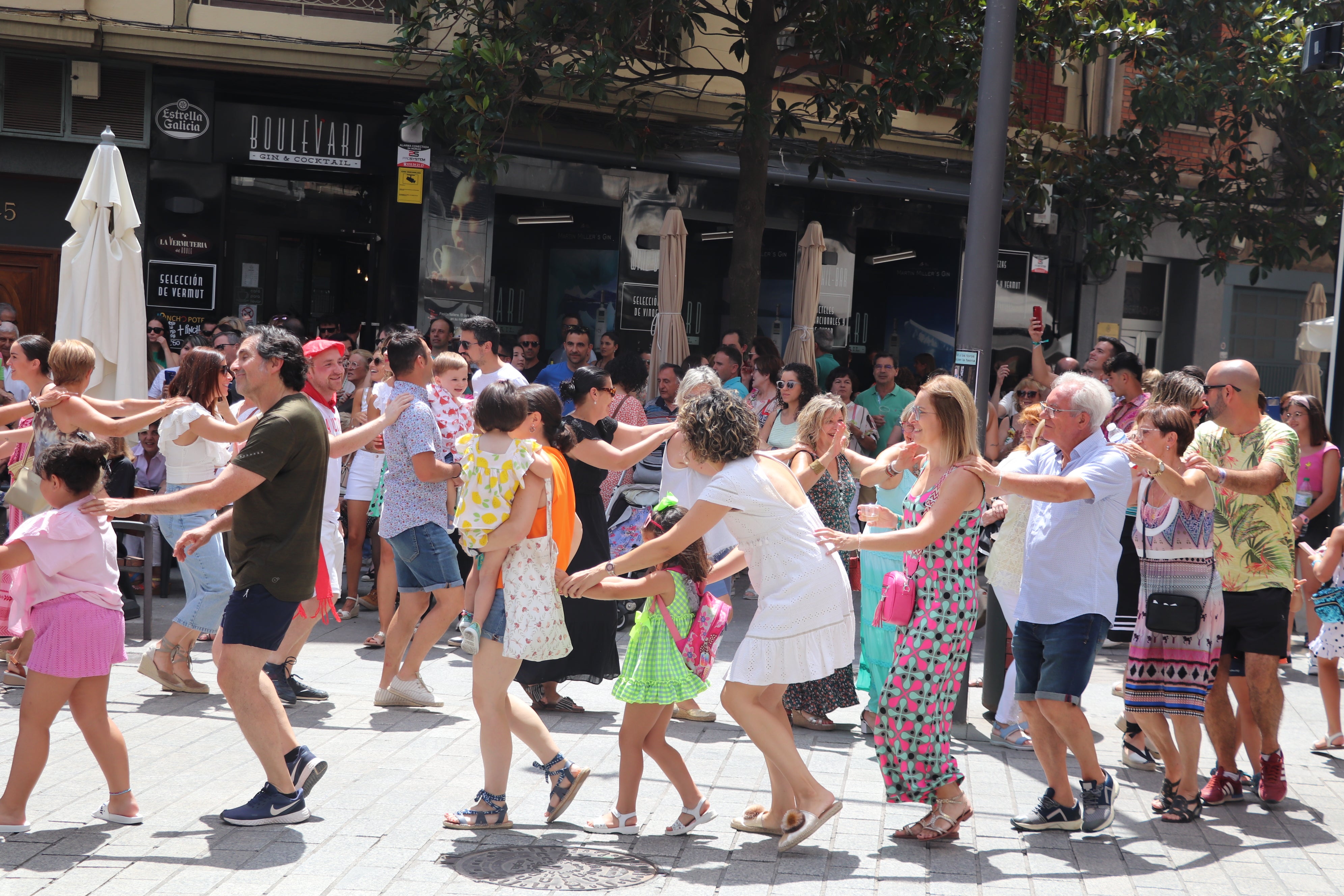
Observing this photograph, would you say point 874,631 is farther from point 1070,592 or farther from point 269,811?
point 269,811

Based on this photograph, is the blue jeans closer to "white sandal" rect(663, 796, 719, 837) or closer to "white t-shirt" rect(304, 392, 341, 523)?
"white t-shirt" rect(304, 392, 341, 523)

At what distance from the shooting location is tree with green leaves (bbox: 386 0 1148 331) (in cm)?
1259

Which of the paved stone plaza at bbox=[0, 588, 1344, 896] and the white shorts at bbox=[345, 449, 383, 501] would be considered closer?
the paved stone plaza at bbox=[0, 588, 1344, 896]

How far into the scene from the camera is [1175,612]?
18.6 ft

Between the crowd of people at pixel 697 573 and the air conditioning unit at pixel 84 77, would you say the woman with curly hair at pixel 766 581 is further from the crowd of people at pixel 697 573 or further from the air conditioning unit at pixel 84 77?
the air conditioning unit at pixel 84 77

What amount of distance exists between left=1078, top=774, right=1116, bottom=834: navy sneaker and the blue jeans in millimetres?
4563

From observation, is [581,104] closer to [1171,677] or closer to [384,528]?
[384,528]

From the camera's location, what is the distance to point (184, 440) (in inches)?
290

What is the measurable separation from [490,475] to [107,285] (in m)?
5.79

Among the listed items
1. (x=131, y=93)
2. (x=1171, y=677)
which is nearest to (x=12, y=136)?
(x=131, y=93)

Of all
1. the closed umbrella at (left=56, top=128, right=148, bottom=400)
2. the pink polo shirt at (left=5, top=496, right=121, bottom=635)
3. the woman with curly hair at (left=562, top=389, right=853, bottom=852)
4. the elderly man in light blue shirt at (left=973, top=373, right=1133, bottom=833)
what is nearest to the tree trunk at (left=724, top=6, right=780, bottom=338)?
the closed umbrella at (left=56, top=128, right=148, bottom=400)

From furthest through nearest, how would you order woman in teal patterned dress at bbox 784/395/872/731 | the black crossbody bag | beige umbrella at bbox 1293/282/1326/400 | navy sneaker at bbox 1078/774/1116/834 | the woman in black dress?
beige umbrella at bbox 1293/282/1326/400 → woman in teal patterned dress at bbox 784/395/872/731 → the woman in black dress → the black crossbody bag → navy sneaker at bbox 1078/774/1116/834

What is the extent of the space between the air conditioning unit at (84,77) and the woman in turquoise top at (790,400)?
9167mm

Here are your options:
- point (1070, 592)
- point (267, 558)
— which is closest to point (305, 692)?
point (267, 558)
